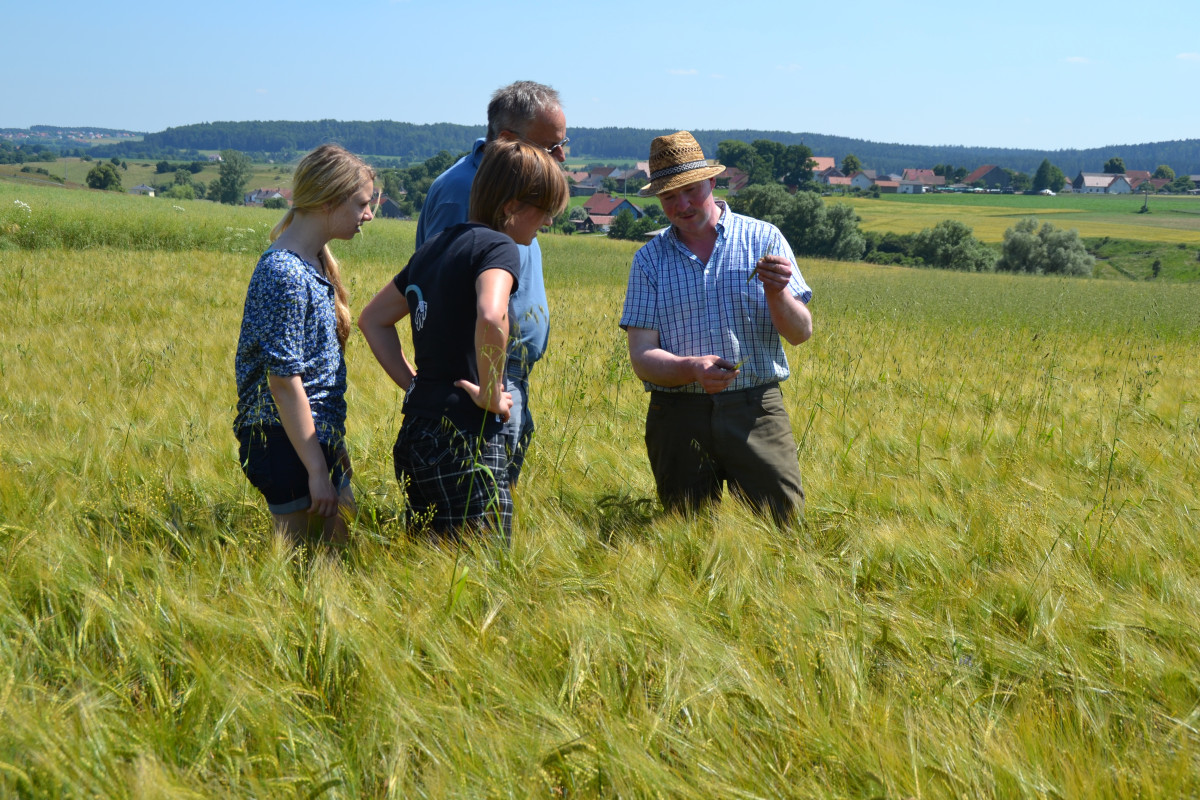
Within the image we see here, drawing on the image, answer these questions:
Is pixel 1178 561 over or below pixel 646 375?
below

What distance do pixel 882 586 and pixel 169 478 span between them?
2368 mm

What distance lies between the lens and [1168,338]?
39.6 feet

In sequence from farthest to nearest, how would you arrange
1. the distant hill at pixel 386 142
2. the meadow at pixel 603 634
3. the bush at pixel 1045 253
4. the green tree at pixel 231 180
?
the distant hill at pixel 386 142 < the green tree at pixel 231 180 < the bush at pixel 1045 253 < the meadow at pixel 603 634

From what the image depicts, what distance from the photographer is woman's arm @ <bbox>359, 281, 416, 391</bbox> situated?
2389mm

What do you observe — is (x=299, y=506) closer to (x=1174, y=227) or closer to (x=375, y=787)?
(x=375, y=787)

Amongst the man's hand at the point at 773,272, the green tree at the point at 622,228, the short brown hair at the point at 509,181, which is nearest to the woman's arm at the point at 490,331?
the short brown hair at the point at 509,181

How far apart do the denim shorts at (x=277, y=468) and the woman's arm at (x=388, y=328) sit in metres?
0.34

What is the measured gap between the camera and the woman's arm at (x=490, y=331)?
197 centimetres

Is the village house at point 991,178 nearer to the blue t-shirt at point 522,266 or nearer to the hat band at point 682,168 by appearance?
the hat band at point 682,168

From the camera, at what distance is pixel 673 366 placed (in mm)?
2680

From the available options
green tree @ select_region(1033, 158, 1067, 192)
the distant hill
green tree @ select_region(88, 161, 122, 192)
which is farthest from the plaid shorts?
the distant hill

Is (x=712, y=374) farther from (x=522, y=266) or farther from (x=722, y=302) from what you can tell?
(x=522, y=266)

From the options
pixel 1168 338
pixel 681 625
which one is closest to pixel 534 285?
pixel 681 625

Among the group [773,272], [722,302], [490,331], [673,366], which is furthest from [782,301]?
[490,331]
